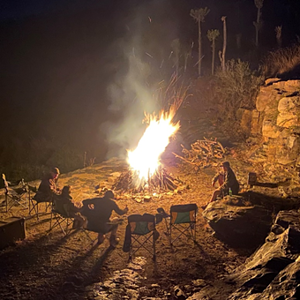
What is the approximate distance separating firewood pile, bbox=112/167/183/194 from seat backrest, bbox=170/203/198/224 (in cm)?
393

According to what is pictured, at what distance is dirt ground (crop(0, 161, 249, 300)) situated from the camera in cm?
485

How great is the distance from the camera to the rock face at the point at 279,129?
1065 centimetres

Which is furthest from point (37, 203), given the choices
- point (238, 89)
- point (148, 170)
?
point (238, 89)

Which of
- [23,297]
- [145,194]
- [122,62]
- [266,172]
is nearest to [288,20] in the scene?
[122,62]

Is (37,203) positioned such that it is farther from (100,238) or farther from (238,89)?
(238,89)

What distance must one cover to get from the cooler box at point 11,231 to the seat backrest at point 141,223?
7.87 ft

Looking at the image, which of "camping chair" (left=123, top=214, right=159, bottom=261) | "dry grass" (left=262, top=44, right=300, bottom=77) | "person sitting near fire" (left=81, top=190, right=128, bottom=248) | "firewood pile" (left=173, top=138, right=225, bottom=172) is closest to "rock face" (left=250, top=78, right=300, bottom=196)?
"dry grass" (left=262, top=44, right=300, bottom=77)

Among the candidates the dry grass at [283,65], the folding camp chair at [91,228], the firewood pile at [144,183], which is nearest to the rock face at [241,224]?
the folding camp chair at [91,228]

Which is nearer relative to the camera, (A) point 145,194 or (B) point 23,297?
(B) point 23,297

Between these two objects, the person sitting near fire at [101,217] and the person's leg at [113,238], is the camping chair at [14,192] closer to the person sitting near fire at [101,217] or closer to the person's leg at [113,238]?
the person sitting near fire at [101,217]

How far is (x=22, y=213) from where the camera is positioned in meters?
8.17

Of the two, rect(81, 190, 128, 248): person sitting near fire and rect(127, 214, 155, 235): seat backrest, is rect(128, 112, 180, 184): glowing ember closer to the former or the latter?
rect(81, 190, 128, 248): person sitting near fire

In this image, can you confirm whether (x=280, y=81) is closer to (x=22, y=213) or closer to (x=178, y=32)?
(x=22, y=213)

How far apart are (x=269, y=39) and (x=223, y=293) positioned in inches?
1296
